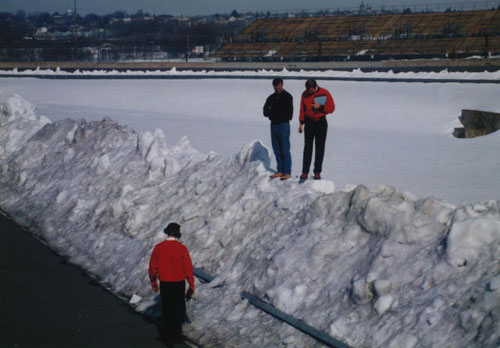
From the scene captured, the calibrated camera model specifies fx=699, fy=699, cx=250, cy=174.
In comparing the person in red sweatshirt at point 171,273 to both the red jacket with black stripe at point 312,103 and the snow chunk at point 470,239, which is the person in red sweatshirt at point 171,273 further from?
the red jacket with black stripe at point 312,103

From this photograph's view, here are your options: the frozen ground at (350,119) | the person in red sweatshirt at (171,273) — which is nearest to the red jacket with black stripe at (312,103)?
the frozen ground at (350,119)

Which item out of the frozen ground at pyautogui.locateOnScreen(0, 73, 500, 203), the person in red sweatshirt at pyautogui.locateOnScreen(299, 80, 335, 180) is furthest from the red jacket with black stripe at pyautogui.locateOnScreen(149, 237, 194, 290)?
the frozen ground at pyautogui.locateOnScreen(0, 73, 500, 203)

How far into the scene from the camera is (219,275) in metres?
9.70

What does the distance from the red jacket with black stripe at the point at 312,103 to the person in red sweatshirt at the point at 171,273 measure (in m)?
3.94

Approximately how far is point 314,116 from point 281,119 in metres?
0.60

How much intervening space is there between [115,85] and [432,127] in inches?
925

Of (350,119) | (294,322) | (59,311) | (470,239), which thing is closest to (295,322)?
(294,322)

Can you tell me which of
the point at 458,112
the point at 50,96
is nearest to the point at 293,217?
the point at 458,112

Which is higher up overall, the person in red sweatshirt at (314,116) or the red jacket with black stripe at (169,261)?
the person in red sweatshirt at (314,116)

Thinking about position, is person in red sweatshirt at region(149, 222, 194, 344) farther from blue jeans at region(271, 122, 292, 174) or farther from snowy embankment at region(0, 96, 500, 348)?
blue jeans at region(271, 122, 292, 174)

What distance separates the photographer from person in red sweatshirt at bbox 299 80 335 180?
1106cm

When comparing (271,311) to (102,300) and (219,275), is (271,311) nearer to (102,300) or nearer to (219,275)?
(219,275)

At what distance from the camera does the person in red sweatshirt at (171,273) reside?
8.02 metres

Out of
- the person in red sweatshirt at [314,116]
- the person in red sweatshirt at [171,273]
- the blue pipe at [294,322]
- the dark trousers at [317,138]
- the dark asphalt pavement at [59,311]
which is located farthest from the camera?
the dark trousers at [317,138]
